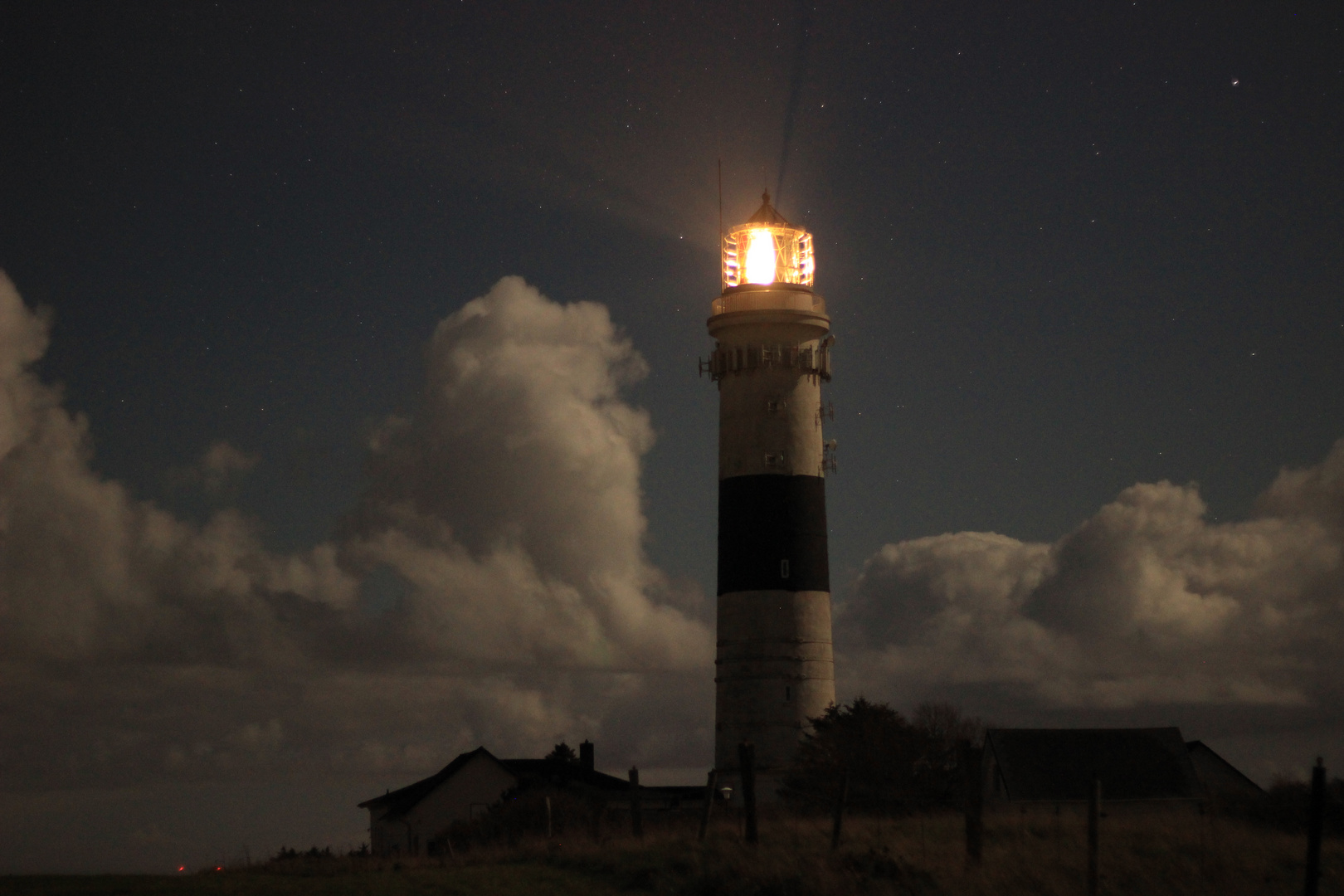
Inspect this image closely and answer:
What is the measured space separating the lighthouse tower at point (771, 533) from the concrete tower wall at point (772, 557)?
4 cm

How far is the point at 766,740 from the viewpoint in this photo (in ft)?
171

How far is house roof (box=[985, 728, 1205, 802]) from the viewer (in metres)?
60.1

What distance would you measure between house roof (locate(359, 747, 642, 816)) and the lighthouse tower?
48.6ft

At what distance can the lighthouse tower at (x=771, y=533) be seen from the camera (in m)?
52.3

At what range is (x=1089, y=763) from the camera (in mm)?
61250

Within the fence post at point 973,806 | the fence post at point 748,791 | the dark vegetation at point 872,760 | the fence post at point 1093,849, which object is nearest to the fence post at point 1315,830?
the fence post at point 1093,849

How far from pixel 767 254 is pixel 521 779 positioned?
25.2 meters

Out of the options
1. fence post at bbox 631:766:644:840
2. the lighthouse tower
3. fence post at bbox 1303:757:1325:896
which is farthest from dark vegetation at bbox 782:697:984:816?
fence post at bbox 1303:757:1325:896

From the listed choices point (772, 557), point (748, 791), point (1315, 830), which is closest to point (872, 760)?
point (772, 557)

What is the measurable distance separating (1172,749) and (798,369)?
916 inches

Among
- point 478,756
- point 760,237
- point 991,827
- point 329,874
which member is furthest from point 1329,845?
point 478,756

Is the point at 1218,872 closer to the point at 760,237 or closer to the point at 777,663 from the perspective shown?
the point at 777,663

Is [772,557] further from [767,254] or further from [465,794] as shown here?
[465,794]

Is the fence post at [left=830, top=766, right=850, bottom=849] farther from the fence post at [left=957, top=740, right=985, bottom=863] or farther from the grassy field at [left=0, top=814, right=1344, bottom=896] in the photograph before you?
the fence post at [left=957, top=740, right=985, bottom=863]
